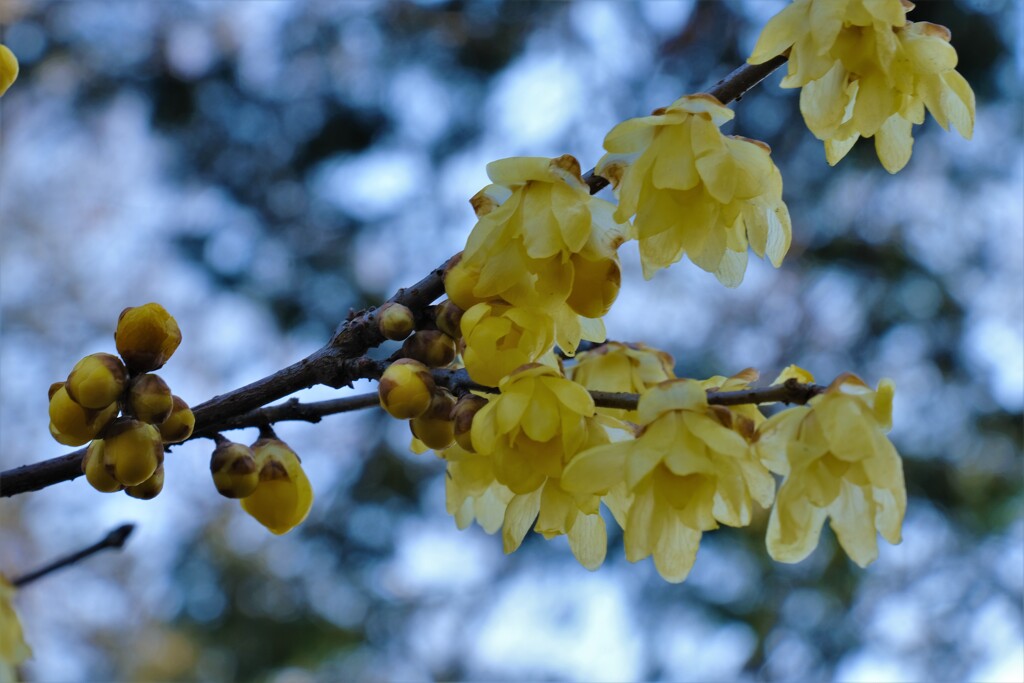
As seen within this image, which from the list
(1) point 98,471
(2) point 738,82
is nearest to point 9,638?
(1) point 98,471

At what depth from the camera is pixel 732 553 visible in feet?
15.5

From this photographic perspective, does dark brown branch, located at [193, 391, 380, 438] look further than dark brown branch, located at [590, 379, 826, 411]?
Yes

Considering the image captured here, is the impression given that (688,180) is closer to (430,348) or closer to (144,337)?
(430,348)

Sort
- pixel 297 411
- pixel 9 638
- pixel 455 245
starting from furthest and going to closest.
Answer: pixel 455 245 < pixel 297 411 < pixel 9 638

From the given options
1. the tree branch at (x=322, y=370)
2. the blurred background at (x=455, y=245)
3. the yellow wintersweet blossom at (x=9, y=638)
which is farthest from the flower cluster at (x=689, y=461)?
the blurred background at (x=455, y=245)

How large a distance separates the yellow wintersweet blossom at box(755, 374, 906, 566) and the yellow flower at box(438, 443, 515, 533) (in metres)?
0.26

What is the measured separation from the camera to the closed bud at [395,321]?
0.91 m

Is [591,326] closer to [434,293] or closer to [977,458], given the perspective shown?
[434,293]

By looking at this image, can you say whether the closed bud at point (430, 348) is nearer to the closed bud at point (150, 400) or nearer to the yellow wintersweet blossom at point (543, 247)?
the yellow wintersweet blossom at point (543, 247)

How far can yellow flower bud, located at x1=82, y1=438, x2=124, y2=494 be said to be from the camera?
861 mm

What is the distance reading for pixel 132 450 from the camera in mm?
861

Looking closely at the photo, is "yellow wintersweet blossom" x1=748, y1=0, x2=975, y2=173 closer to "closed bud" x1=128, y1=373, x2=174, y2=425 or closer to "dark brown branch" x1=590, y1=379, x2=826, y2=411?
"dark brown branch" x1=590, y1=379, x2=826, y2=411

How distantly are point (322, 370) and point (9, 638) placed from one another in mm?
322

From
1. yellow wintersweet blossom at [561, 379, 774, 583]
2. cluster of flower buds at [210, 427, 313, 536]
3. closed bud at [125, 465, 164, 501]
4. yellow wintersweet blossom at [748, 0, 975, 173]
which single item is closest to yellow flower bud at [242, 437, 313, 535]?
cluster of flower buds at [210, 427, 313, 536]
